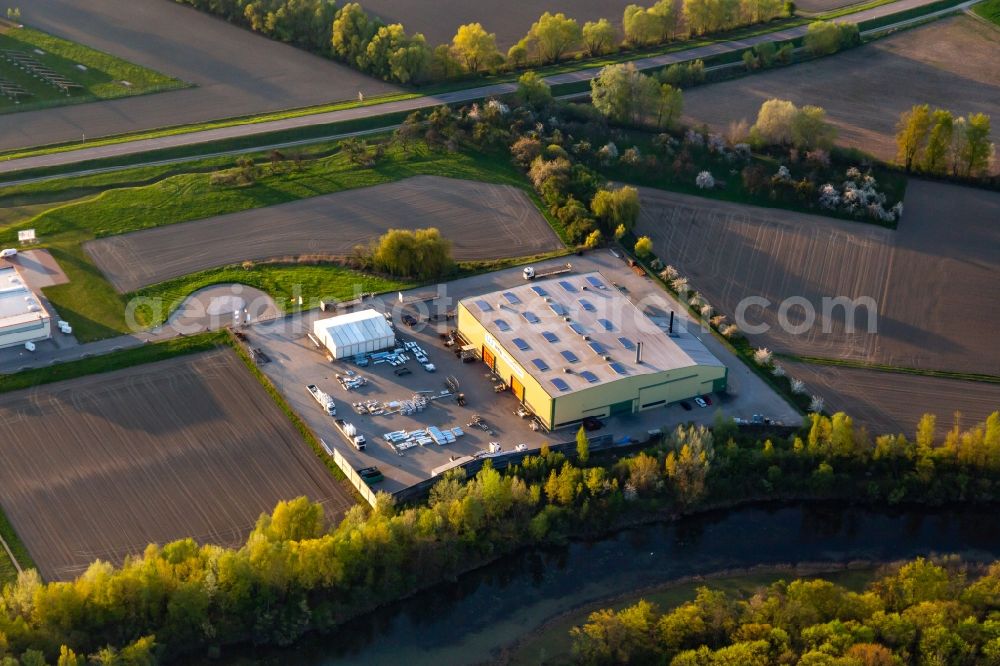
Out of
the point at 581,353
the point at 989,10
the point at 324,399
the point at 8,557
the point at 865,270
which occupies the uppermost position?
the point at 989,10

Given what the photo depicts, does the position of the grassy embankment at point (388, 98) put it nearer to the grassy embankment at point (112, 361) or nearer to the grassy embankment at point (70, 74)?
the grassy embankment at point (70, 74)

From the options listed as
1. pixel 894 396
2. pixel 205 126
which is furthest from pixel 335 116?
pixel 894 396

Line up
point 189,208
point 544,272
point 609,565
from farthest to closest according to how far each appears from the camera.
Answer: point 189,208 → point 544,272 → point 609,565

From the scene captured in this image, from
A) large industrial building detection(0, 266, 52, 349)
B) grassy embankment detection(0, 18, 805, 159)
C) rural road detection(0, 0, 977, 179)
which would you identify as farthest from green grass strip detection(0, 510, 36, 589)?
grassy embankment detection(0, 18, 805, 159)

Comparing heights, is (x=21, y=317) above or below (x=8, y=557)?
above

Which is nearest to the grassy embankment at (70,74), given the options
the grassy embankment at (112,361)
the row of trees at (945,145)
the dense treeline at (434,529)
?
the grassy embankment at (112,361)

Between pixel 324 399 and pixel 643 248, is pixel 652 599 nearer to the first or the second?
pixel 324 399

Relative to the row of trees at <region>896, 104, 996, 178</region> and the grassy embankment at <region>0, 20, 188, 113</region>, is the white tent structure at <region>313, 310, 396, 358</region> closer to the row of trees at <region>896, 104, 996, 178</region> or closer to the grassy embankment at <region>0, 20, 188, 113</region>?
the grassy embankment at <region>0, 20, 188, 113</region>

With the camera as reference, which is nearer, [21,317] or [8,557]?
[8,557]
